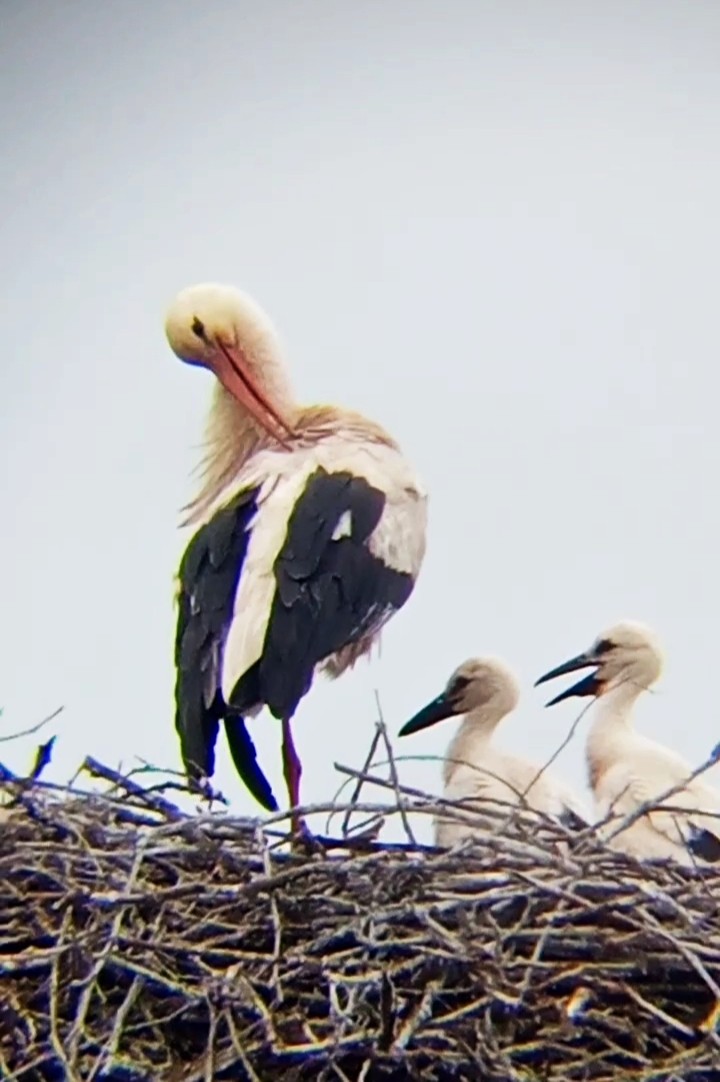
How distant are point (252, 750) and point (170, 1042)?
96 cm

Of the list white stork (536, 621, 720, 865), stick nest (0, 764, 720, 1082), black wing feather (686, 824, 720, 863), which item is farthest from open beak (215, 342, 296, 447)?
stick nest (0, 764, 720, 1082)

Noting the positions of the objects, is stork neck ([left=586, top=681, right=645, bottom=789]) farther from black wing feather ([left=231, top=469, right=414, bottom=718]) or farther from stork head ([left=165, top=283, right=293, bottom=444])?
stork head ([left=165, top=283, right=293, bottom=444])

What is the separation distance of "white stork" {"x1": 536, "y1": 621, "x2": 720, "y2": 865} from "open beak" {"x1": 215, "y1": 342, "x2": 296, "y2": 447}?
0.58 meters

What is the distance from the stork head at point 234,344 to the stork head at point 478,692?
44 cm

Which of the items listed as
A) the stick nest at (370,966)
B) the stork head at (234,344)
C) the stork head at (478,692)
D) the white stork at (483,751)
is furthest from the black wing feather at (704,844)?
the stork head at (234,344)

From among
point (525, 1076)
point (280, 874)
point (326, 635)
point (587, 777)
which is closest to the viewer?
point (525, 1076)

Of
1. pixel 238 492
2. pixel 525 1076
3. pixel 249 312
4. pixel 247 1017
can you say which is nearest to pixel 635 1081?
pixel 525 1076

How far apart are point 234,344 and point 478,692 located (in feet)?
1.99

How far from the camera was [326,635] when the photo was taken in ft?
9.85

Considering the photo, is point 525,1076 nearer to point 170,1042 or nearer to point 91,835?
point 170,1042

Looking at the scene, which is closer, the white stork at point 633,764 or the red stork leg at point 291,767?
the white stork at point 633,764

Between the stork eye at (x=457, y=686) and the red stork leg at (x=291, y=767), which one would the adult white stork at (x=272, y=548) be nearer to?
the red stork leg at (x=291, y=767)

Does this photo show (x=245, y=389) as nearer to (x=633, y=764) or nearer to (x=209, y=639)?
(x=209, y=639)

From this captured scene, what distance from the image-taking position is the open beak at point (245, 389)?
11.1ft
